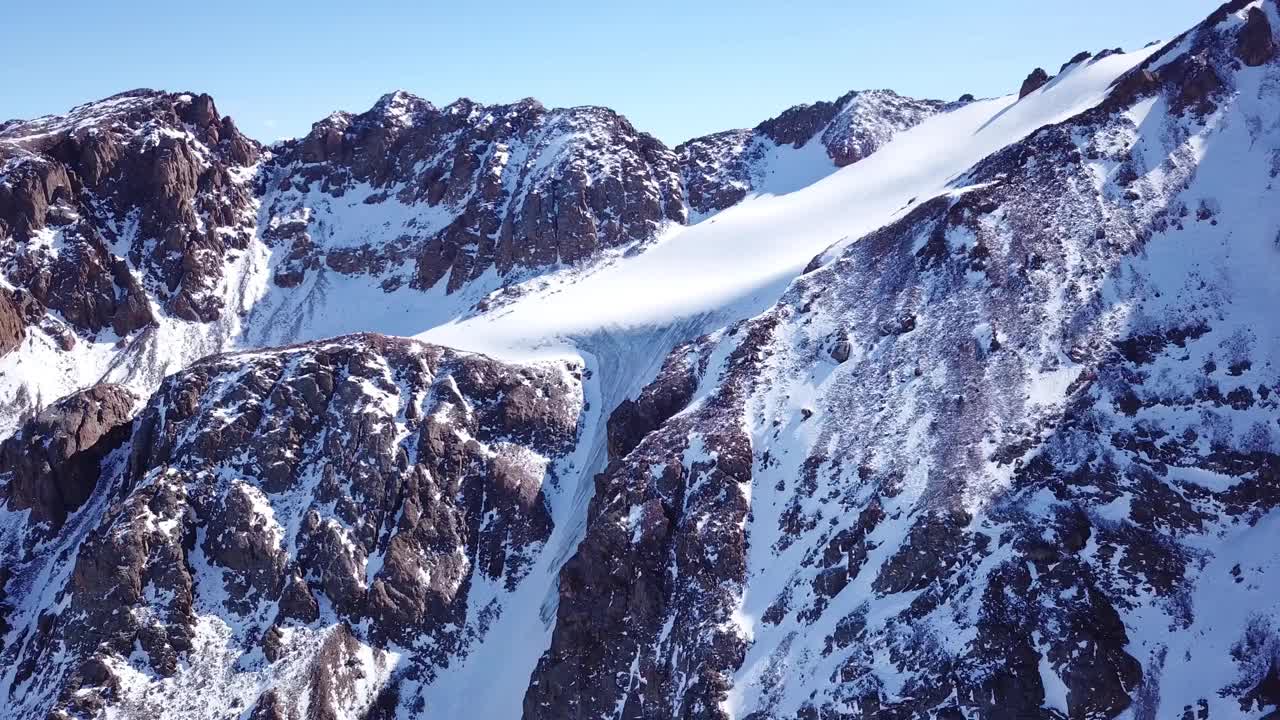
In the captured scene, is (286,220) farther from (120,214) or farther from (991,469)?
(991,469)

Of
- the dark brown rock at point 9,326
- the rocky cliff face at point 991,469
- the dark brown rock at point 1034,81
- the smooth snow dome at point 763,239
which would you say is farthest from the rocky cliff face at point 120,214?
the dark brown rock at point 1034,81

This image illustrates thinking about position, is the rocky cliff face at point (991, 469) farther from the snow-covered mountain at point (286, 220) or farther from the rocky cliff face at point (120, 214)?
the rocky cliff face at point (120, 214)

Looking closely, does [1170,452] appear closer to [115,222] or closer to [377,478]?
[377,478]

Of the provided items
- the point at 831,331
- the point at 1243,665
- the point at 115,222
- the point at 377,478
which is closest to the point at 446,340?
the point at 377,478

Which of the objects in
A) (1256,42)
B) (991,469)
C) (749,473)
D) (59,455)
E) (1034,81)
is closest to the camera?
(991,469)

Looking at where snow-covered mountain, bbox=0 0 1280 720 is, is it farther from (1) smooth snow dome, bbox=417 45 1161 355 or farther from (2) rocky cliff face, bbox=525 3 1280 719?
(1) smooth snow dome, bbox=417 45 1161 355

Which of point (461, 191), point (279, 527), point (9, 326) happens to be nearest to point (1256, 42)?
point (461, 191)
